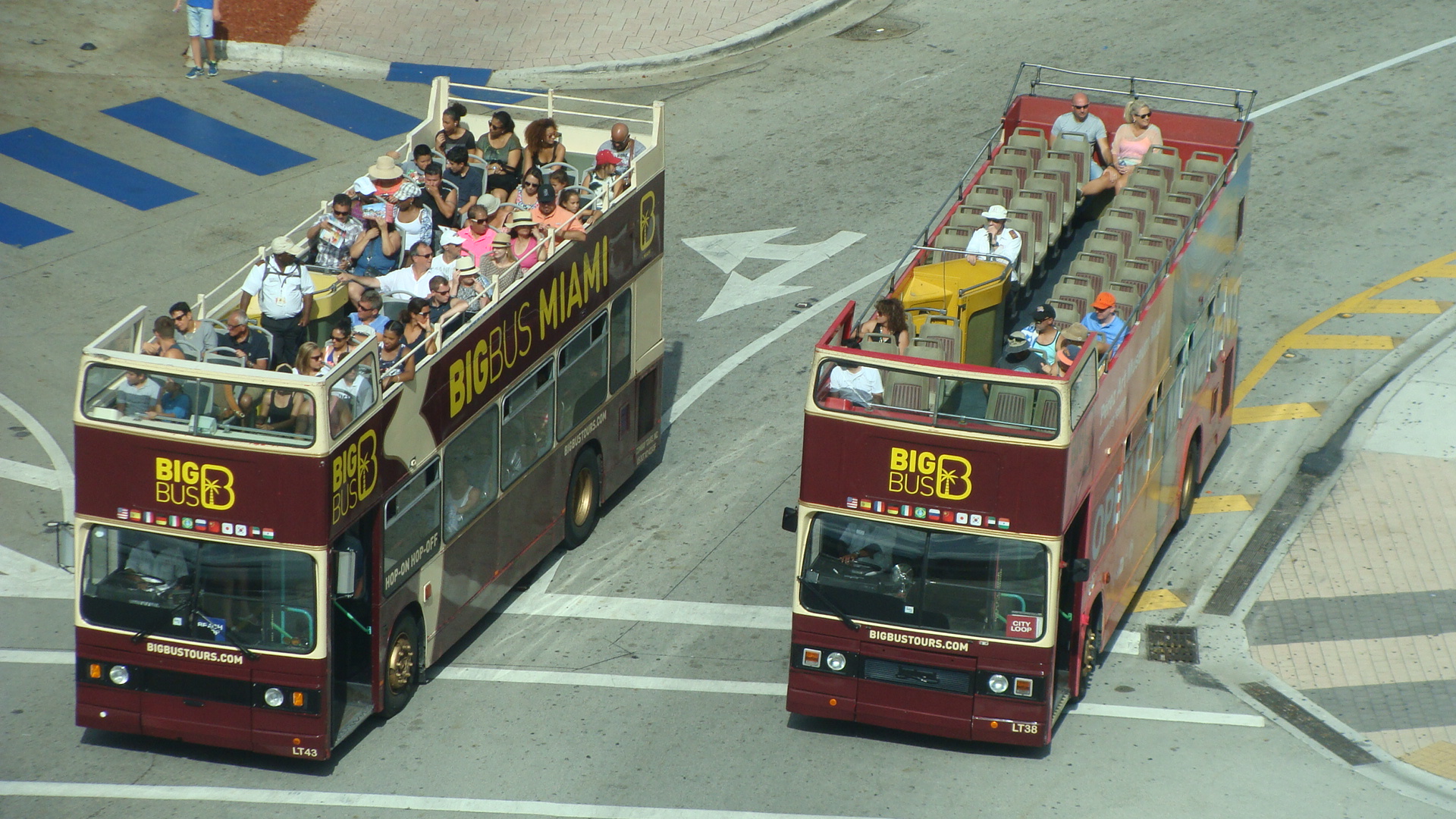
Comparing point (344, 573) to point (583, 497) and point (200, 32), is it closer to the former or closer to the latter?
point (583, 497)

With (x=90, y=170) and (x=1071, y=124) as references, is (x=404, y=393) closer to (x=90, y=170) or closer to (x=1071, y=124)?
(x=1071, y=124)

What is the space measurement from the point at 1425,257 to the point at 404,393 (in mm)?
14975

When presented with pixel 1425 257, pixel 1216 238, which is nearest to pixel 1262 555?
pixel 1216 238

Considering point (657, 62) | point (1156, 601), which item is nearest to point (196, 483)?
point (1156, 601)

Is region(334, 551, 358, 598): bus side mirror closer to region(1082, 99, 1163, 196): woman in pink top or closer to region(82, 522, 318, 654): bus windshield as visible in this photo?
region(82, 522, 318, 654): bus windshield

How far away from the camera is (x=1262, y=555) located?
17.5 metres

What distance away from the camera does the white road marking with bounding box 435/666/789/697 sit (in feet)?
50.1

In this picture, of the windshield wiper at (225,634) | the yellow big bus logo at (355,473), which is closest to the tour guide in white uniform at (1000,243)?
the yellow big bus logo at (355,473)

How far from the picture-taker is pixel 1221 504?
61.0ft

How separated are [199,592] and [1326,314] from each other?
14.6 m

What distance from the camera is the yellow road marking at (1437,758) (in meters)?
14.2

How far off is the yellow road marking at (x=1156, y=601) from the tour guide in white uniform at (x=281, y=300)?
7.97 meters

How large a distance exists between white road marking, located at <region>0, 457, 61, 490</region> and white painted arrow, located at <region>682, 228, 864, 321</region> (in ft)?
25.1

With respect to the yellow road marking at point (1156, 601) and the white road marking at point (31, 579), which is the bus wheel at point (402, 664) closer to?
the white road marking at point (31, 579)
